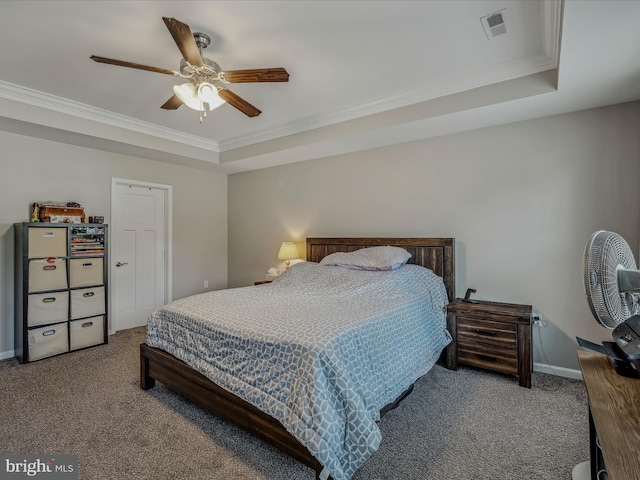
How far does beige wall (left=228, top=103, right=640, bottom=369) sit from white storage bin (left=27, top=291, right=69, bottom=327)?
125 inches

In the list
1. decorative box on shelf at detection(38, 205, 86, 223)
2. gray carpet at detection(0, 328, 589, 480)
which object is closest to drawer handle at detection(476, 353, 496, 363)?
gray carpet at detection(0, 328, 589, 480)

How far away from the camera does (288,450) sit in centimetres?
163

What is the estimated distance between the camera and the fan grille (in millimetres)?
1093

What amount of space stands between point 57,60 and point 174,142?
173 centimetres

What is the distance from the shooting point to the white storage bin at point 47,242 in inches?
128

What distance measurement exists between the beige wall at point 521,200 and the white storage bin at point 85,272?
286 cm

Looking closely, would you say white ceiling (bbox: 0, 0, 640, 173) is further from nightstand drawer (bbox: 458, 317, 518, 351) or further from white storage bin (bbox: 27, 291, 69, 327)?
nightstand drawer (bbox: 458, 317, 518, 351)

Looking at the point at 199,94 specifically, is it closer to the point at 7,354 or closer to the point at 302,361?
the point at 302,361

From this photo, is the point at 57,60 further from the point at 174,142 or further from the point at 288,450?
the point at 288,450

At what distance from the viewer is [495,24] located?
2.06 metres

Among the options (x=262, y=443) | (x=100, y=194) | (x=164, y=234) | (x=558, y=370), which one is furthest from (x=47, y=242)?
(x=558, y=370)

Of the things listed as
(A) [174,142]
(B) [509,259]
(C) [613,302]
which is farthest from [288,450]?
(A) [174,142]

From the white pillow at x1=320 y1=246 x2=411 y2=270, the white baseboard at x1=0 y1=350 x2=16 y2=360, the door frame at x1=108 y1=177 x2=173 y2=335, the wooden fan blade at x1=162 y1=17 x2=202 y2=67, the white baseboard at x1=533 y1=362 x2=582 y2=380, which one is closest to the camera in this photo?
the wooden fan blade at x1=162 y1=17 x2=202 y2=67

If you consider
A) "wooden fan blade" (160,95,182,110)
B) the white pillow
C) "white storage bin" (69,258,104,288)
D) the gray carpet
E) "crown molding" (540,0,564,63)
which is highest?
"crown molding" (540,0,564,63)
